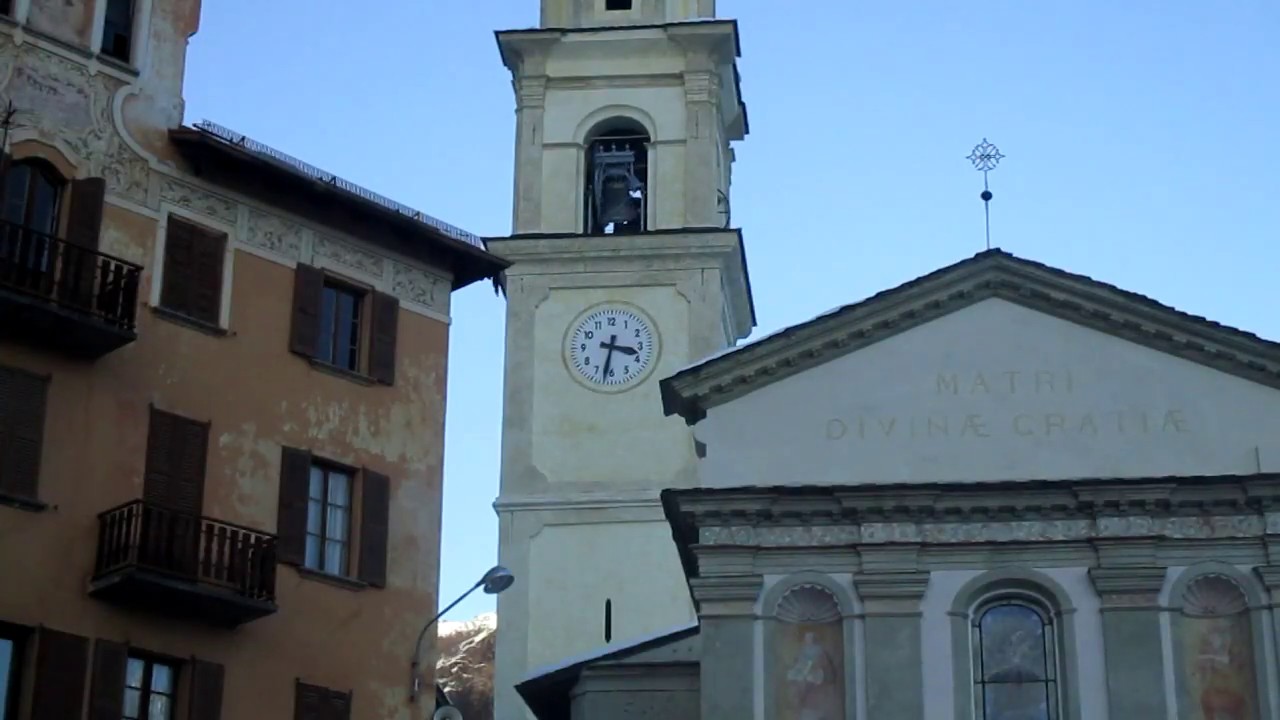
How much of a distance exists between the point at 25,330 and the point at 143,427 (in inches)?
72.8

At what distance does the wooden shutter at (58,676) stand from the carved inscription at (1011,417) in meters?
11.3

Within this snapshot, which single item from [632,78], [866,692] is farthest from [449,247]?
[632,78]

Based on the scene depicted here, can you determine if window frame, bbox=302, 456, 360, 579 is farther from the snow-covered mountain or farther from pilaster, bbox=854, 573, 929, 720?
the snow-covered mountain

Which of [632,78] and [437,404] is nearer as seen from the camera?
[437,404]

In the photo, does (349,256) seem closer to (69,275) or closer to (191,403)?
(191,403)

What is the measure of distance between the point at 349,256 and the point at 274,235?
1.14 metres

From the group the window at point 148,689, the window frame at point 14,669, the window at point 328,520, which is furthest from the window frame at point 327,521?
the window frame at point 14,669

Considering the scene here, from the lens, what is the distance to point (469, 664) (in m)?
69.0

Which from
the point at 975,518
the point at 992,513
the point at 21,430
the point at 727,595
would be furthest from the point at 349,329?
the point at 992,513

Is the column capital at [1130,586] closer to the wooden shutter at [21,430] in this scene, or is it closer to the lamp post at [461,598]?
the lamp post at [461,598]

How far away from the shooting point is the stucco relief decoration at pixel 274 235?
28531mm

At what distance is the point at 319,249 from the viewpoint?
95.8 feet

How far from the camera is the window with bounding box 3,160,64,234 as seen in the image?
85.4ft

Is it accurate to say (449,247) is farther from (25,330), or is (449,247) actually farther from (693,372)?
(25,330)
